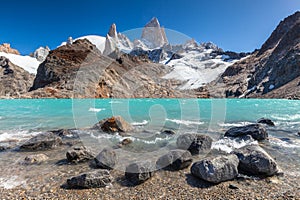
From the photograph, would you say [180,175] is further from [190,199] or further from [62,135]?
[62,135]

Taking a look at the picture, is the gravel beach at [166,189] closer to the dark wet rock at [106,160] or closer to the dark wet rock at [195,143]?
the dark wet rock at [106,160]

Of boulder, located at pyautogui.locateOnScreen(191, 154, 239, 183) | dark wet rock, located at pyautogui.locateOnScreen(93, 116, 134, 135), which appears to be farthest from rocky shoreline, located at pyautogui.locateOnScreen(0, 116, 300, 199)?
dark wet rock, located at pyautogui.locateOnScreen(93, 116, 134, 135)

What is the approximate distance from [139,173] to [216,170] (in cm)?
271

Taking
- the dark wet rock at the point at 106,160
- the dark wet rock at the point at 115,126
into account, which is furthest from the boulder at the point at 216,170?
the dark wet rock at the point at 115,126

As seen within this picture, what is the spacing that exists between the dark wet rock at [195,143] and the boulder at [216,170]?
122 inches

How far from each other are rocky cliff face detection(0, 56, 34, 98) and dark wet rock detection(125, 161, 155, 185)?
162929mm

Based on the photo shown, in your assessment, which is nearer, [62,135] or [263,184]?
[263,184]

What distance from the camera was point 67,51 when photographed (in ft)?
374

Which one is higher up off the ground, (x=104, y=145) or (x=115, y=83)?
(x=115, y=83)

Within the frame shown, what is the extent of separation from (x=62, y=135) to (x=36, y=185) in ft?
28.4

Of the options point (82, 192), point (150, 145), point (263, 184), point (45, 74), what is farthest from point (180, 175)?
point (45, 74)

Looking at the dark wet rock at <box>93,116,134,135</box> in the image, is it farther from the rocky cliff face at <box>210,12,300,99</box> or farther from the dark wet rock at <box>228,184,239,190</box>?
the rocky cliff face at <box>210,12,300,99</box>

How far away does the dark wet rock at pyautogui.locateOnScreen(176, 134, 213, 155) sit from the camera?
33.9 ft

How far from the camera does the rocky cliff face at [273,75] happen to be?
318ft
